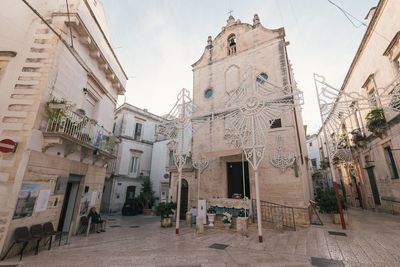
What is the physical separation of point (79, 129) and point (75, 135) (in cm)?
29

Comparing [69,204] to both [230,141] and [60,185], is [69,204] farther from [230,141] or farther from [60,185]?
[230,141]

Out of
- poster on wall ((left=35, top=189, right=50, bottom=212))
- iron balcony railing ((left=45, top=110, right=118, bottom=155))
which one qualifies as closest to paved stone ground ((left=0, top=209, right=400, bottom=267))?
poster on wall ((left=35, top=189, right=50, bottom=212))

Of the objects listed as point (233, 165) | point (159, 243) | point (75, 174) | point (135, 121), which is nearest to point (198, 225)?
point (159, 243)

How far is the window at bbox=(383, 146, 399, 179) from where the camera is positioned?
10.6 metres

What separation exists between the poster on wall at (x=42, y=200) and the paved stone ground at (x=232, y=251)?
126 centimetres

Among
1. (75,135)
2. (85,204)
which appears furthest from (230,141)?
(85,204)

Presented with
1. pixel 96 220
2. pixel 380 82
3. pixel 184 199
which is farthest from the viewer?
pixel 184 199

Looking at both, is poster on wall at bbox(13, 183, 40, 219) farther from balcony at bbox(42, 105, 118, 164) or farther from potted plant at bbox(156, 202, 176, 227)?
potted plant at bbox(156, 202, 176, 227)

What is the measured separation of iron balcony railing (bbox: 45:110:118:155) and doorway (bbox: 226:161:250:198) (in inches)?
284

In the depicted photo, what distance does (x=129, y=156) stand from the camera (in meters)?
18.8

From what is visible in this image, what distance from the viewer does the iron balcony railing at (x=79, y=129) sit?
6008mm

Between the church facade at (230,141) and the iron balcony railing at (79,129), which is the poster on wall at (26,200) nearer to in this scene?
the iron balcony railing at (79,129)

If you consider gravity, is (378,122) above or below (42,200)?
above

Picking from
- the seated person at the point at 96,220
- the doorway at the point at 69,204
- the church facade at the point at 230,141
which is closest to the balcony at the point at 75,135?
the doorway at the point at 69,204
